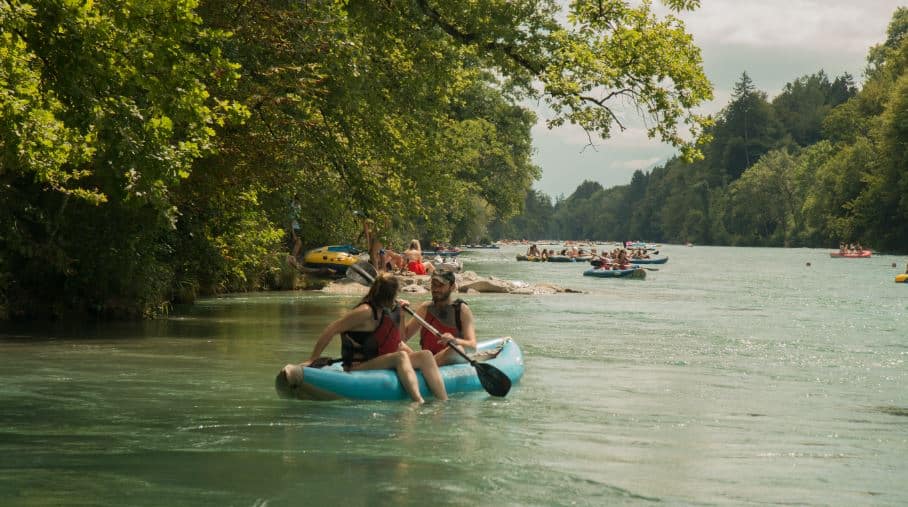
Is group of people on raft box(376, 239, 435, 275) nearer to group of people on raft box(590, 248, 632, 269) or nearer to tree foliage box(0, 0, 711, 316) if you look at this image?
group of people on raft box(590, 248, 632, 269)

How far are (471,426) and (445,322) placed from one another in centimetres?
208

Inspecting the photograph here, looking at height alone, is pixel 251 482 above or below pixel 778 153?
below

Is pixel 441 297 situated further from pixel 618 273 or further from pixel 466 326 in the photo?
pixel 618 273

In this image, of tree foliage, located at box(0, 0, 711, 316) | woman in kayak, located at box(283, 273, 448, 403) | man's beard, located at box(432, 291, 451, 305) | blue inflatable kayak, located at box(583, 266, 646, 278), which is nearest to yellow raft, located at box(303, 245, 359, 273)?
blue inflatable kayak, located at box(583, 266, 646, 278)

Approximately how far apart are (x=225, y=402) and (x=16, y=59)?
3.86 meters

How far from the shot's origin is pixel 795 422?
10.8m

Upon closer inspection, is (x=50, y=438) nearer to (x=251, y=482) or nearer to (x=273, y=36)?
(x=251, y=482)

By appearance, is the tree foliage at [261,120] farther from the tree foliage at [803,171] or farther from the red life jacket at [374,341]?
the tree foliage at [803,171]

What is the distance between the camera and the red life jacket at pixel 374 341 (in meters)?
10.9

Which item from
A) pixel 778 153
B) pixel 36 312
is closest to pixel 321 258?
pixel 36 312

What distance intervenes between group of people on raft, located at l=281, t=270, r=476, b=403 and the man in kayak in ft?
0.03

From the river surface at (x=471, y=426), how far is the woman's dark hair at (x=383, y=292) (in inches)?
39.1

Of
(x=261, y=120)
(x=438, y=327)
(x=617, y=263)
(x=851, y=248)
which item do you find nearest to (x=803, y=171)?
(x=851, y=248)

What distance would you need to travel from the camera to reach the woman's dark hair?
1050 cm
